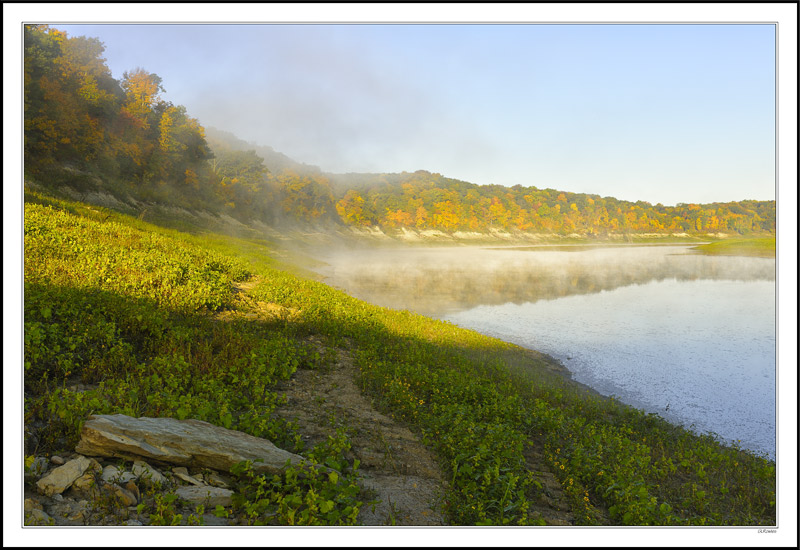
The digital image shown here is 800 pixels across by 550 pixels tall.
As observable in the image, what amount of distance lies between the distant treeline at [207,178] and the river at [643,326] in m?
4.78

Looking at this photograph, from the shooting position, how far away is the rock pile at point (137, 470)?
11.0ft

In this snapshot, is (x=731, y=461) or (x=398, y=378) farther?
(x=398, y=378)

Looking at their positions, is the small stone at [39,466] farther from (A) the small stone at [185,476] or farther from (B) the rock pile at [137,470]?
(A) the small stone at [185,476]

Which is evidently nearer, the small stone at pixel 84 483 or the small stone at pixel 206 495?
the small stone at pixel 84 483

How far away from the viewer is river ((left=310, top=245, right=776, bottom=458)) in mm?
10898

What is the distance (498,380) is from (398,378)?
2880 millimetres

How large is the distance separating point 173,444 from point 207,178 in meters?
64.8

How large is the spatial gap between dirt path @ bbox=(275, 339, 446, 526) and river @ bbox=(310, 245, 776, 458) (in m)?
7.63

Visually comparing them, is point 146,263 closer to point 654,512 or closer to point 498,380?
point 498,380

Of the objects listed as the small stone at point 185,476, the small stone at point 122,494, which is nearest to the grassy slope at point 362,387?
the small stone at point 185,476

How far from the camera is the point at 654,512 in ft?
15.5

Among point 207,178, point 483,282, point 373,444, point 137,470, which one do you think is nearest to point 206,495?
point 137,470

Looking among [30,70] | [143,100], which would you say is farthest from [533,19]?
[143,100]

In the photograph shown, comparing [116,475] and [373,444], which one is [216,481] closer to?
[116,475]
